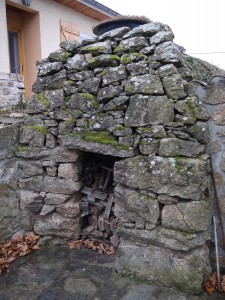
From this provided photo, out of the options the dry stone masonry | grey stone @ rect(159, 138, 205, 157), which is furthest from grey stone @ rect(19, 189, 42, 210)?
grey stone @ rect(159, 138, 205, 157)

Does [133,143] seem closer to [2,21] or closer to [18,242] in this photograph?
[18,242]

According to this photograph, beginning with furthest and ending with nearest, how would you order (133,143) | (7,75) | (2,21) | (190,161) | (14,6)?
(14,6)
(2,21)
(7,75)
(133,143)
(190,161)

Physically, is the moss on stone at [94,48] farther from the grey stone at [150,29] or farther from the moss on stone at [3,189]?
the moss on stone at [3,189]

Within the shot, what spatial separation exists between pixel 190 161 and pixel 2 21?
527 centimetres

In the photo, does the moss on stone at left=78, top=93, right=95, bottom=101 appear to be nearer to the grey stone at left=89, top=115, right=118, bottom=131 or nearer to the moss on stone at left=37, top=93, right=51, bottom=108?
the grey stone at left=89, top=115, right=118, bottom=131

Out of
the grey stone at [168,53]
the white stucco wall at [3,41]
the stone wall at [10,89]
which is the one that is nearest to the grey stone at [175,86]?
the grey stone at [168,53]

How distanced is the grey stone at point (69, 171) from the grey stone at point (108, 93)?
943mm

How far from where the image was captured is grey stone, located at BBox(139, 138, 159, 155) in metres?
2.75

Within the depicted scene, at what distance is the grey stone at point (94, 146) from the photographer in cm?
290

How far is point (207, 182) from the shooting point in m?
2.71

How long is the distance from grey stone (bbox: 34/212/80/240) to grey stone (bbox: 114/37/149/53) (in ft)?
7.45

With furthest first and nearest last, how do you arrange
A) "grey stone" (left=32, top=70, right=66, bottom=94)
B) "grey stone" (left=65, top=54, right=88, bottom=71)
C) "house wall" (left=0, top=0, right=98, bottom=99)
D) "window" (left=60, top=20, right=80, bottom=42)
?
1. "window" (left=60, top=20, right=80, bottom=42)
2. "house wall" (left=0, top=0, right=98, bottom=99)
3. "grey stone" (left=32, top=70, right=66, bottom=94)
4. "grey stone" (left=65, top=54, right=88, bottom=71)

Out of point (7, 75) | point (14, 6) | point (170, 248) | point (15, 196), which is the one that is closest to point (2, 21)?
point (14, 6)

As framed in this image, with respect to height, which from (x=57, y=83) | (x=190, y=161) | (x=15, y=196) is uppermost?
(x=57, y=83)
